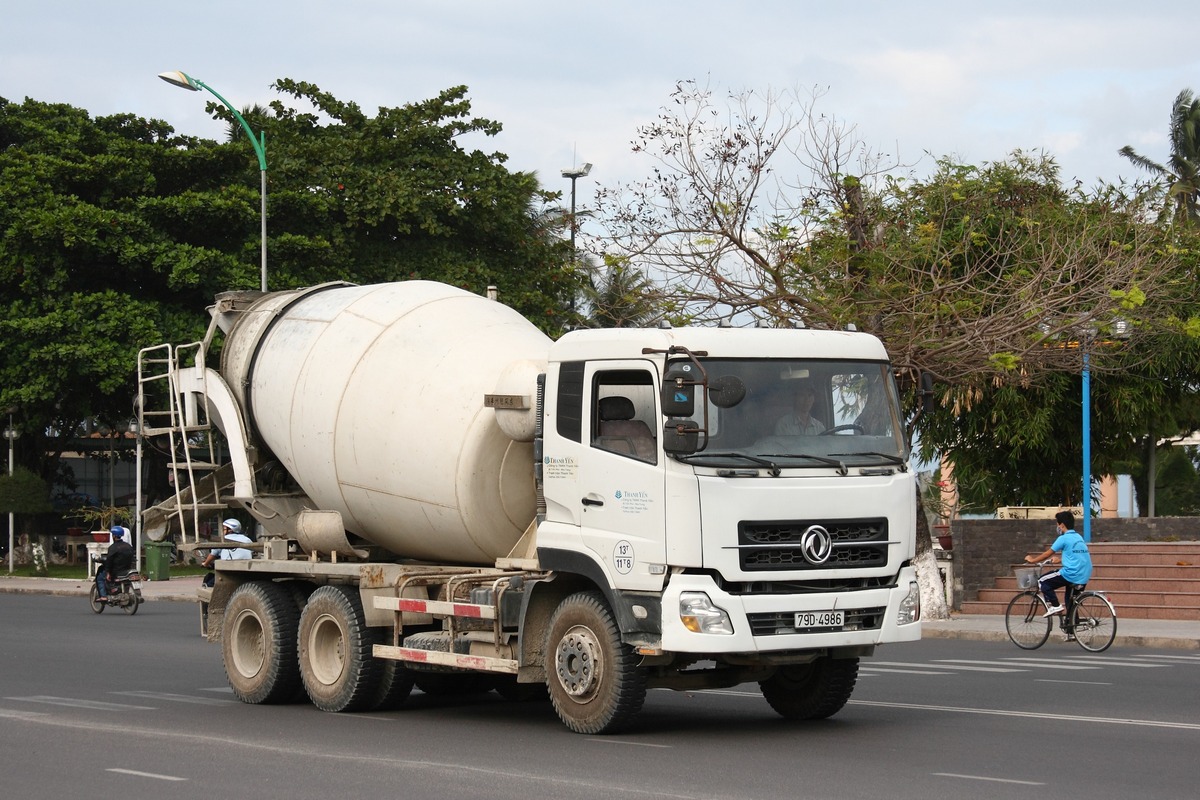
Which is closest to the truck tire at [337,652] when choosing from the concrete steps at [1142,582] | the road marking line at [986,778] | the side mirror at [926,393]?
the side mirror at [926,393]

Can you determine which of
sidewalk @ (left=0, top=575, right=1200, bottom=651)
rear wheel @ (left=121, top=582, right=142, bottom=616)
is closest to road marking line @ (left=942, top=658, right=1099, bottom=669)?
sidewalk @ (left=0, top=575, right=1200, bottom=651)

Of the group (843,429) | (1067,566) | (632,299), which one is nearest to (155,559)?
(632,299)

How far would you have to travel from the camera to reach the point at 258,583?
14469mm

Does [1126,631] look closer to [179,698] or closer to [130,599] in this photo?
[179,698]

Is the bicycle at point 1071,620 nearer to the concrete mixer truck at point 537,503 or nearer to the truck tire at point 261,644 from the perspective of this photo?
the concrete mixer truck at point 537,503

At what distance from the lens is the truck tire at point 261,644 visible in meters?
14.0

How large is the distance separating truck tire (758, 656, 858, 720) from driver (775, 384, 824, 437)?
1.84 m

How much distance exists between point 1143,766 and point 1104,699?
4481 millimetres

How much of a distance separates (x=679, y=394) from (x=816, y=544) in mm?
1397

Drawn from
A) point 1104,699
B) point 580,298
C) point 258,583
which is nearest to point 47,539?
point 580,298

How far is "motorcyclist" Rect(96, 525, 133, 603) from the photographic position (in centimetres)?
2844

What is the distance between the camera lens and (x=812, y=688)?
1220cm

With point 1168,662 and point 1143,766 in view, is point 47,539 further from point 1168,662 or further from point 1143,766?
point 1143,766

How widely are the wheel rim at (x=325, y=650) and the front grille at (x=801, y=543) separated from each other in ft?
14.1
